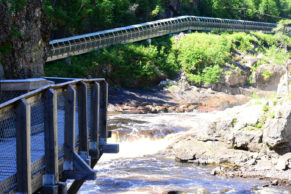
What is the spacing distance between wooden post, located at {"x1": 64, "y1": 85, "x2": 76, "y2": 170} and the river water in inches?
411

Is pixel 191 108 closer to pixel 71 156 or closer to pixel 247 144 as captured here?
pixel 247 144

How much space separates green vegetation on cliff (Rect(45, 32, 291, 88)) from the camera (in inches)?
1496

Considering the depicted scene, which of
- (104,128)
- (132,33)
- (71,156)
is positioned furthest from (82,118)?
(132,33)

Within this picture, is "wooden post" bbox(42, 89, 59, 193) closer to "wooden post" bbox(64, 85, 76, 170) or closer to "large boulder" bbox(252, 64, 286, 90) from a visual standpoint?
"wooden post" bbox(64, 85, 76, 170)

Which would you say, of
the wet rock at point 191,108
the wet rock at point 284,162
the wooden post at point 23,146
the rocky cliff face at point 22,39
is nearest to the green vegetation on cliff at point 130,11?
the wet rock at point 191,108

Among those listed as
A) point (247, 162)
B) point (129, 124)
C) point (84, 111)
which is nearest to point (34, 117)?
point (84, 111)

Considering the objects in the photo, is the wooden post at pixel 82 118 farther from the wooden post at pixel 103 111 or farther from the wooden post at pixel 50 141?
the wooden post at pixel 103 111

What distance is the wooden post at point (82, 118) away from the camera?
8400 millimetres

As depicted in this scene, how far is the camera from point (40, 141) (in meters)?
7.23

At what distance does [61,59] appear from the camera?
37.5 meters

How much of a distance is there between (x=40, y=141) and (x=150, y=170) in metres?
13.6

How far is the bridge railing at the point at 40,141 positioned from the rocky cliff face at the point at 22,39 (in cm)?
247

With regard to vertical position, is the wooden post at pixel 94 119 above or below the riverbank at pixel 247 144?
above

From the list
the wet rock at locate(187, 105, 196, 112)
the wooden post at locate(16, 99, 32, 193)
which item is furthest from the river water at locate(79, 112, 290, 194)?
the wooden post at locate(16, 99, 32, 193)
